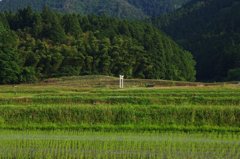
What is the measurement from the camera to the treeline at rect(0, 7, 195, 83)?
64062mm

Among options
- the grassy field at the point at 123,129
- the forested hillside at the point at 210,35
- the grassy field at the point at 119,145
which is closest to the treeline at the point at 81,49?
the forested hillside at the point at 210,35

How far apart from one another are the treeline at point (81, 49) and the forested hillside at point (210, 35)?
768 centimetres

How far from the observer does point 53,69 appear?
66.1 m

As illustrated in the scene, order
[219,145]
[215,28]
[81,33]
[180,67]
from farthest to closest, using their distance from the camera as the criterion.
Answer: [215,28], [180,67], [81,33], [219,145]

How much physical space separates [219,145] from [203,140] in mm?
1418

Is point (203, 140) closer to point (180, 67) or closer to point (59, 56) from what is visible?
point (59, 56)

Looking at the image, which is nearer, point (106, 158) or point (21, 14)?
point (106, 158)

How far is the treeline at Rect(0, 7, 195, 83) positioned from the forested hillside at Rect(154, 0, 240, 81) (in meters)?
7.68

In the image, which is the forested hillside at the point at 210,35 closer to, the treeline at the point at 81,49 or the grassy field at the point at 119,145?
the treeline at the point at 81,49

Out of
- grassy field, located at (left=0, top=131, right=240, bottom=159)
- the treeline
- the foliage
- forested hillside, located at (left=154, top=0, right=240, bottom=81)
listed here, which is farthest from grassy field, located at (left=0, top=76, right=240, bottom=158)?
forested hillside, located at (left=154, top=0, right=240, bottom=81)

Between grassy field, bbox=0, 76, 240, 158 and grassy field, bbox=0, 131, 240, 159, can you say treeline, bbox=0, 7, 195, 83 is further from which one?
grassy field, bbox=0, 131, 240, 159

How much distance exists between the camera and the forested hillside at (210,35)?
287 feet

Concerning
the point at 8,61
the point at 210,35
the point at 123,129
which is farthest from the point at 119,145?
the point at 210,35

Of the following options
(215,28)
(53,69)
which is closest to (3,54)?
(53,69)
